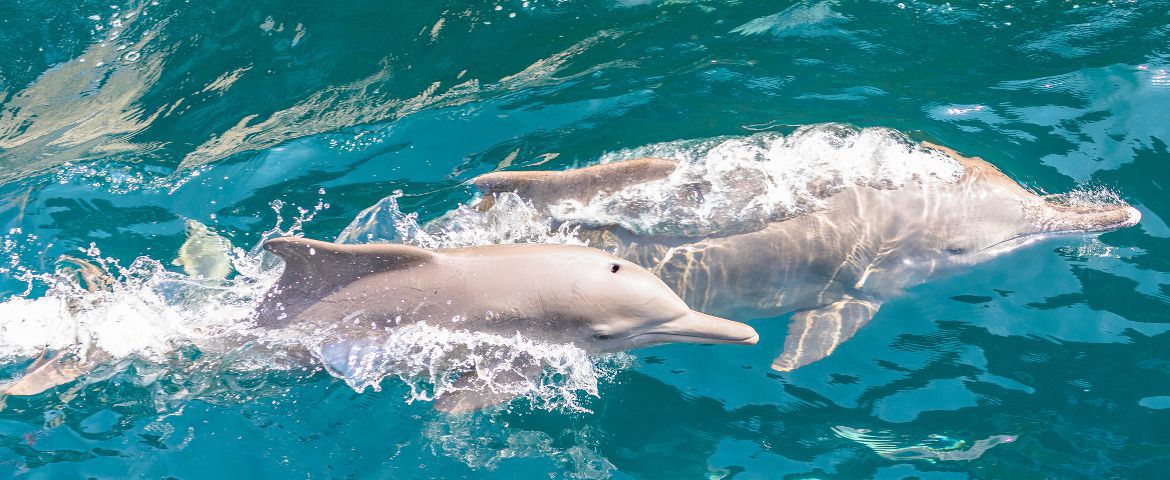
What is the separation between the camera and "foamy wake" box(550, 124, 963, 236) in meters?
6.54

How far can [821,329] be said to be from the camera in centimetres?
668

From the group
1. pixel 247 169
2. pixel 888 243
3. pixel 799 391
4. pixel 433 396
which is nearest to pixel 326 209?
pixel 247 169

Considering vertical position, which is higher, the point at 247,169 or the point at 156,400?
the point at 247,169

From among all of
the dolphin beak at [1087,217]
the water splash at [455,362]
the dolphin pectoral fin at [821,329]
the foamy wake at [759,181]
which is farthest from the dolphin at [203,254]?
the dolphin beak at [1087,217]

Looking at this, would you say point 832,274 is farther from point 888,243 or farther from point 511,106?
point 511,106

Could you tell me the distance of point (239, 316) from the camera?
19.3 ft

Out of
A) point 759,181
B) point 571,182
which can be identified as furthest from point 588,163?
point 759,181

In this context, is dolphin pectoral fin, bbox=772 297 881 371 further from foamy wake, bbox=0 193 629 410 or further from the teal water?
foamy wake, bbox=0 193 629 410

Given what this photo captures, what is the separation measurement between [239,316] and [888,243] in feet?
16.0

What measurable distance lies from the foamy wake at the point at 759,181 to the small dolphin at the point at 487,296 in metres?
1.08

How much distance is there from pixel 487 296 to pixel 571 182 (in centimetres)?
154

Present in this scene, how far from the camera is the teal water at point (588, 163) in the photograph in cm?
607

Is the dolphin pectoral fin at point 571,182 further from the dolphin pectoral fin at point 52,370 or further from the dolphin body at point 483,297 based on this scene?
the dolphin pectoral fin at point 52,370

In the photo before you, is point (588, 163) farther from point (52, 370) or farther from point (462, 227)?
point (52, 370)
